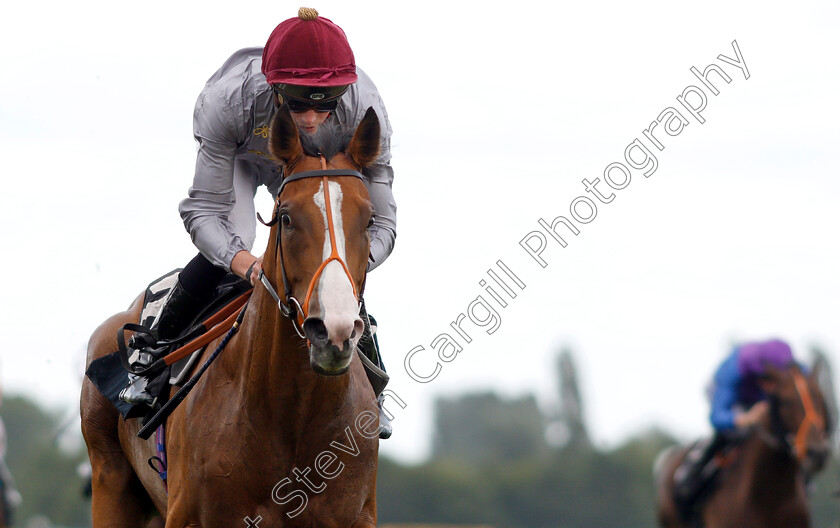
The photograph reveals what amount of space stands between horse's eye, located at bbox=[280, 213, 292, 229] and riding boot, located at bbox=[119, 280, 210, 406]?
148 cm

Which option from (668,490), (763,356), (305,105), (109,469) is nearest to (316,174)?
(305,105)

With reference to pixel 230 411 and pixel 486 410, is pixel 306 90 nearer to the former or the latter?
pixel 230 411

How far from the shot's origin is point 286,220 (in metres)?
4.46

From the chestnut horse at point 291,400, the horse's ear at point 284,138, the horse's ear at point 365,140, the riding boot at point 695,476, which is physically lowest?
the riding boot at point 695,476

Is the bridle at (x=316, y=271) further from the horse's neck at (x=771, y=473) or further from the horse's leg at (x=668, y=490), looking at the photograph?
the horse's leg at (x=668, y=490)

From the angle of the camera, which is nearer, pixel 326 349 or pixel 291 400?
pixel 326 349

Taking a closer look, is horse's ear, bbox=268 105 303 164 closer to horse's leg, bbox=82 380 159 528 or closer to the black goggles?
the black goggles

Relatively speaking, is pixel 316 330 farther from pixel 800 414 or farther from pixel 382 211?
pixel 800 414

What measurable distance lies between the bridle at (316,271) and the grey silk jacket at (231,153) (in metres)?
0.57

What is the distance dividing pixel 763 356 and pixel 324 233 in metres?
8.23

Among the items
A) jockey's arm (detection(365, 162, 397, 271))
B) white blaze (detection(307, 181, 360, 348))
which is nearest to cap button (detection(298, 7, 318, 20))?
jockey's arm (detection(365, 162, 397, 271))

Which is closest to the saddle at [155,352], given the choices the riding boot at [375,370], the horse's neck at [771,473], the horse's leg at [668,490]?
the riding boot at [375,370]

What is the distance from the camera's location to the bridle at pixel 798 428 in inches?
416

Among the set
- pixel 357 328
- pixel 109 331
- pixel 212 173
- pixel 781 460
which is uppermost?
pixel 357 328
